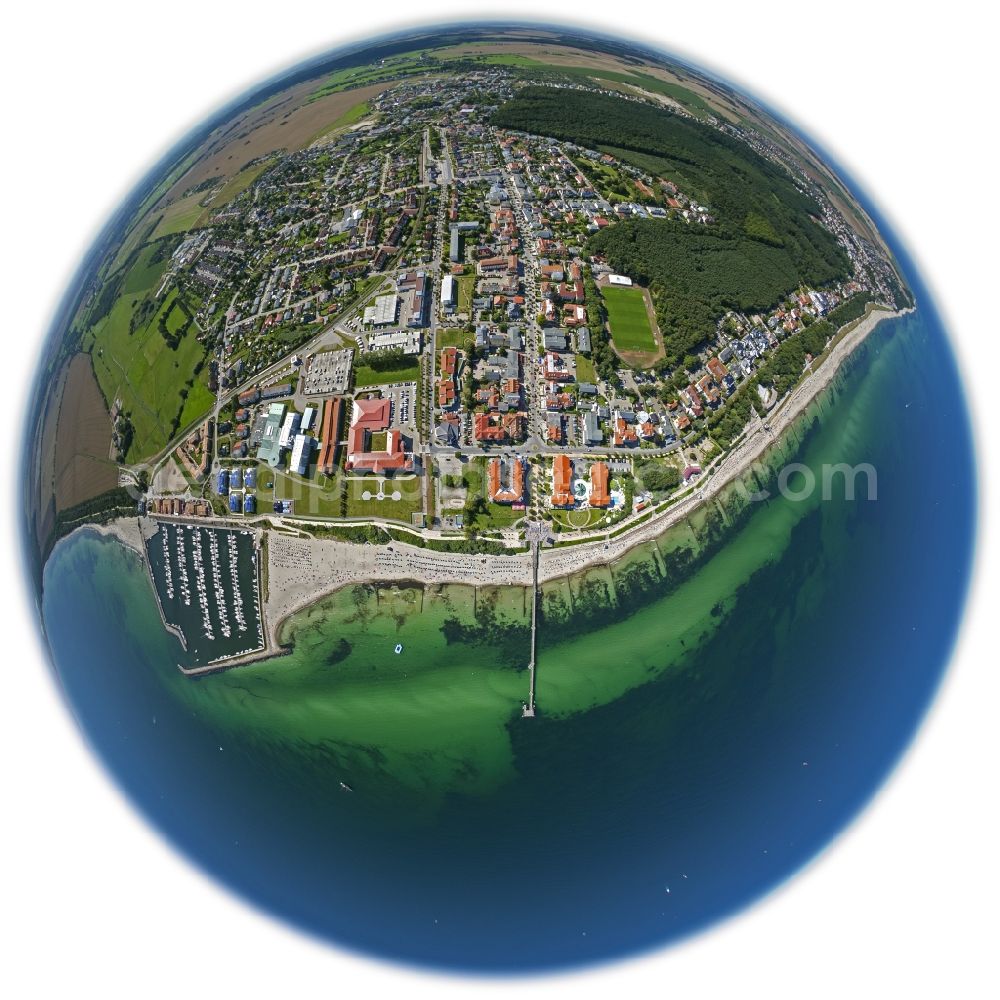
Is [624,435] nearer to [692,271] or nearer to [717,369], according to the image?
[717,369]

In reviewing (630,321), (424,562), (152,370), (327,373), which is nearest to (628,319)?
(630,321)

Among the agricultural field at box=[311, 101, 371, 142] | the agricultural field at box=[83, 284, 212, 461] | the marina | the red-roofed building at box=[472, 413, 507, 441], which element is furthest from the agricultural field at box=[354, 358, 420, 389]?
the agricultural field at box=[311, 101, 371, 142]

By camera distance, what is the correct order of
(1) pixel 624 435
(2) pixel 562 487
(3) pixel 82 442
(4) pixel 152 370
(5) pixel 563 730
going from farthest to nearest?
(3) pixel 82 442
(4) pixel 152 370
(1) pixel 624 435
(5) pixel 563 730
(2) pixel 562 487

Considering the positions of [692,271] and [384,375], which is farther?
[692,271]

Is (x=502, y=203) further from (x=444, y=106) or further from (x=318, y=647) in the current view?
(x=318, y=647)

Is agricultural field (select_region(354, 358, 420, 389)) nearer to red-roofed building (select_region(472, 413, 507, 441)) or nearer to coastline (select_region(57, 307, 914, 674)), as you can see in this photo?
red-roofed building (select_region(472, 413, 507, 441))

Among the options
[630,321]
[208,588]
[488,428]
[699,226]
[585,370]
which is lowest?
[208,588]
